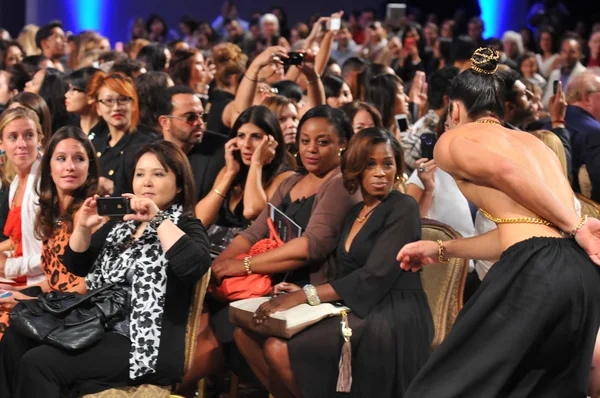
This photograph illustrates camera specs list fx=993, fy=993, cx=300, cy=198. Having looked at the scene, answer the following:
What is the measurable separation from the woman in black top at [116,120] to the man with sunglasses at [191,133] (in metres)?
0.22

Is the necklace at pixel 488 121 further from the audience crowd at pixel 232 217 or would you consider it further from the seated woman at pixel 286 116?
the seated woman at pixel 286 116

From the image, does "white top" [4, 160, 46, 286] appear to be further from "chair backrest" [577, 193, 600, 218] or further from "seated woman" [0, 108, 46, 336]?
"chair backrest" [577, 193, 600, 218]

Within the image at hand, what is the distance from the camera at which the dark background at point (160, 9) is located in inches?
670

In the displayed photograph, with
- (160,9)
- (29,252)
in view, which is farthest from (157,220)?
(160,9)

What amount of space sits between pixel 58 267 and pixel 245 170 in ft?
4.26

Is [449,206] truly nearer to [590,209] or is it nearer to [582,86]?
[590,209]

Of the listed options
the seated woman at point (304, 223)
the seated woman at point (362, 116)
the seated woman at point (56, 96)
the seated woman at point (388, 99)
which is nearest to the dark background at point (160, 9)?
the seated woman at point (388, 99)

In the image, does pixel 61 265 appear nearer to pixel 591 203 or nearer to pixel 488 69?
pixel 488 69

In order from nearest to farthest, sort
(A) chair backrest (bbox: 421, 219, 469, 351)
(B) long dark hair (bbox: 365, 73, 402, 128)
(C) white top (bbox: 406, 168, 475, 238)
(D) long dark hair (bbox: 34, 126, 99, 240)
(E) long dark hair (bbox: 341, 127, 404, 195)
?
(E) long dark hair (bbox: 341, 127, 404, 195)
(D) long dark hair (bbox: 34, 126, 99, 240)
(A) chair backrest (bbox: 421, 219, 469, 351)
(C) white top (bbox: 406, 168, 475, 238)
(B) long dark hair (bbox: 365, 73, 402, 128)

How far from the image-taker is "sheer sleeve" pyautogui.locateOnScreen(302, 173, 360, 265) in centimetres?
455

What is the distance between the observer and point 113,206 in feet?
13.2

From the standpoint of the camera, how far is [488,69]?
3.39 metres

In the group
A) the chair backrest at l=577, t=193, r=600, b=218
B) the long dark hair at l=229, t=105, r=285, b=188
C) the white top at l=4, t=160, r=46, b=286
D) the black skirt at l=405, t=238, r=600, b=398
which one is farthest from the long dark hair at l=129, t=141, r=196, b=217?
the chair backrest at l=577, t=193, r=600, b=218

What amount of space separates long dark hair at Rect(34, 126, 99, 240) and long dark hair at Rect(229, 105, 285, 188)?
942 mm
